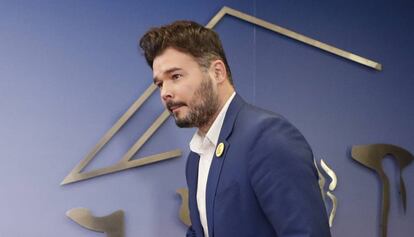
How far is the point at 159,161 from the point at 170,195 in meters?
0.11

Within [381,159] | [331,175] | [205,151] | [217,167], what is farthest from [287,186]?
[381,159]

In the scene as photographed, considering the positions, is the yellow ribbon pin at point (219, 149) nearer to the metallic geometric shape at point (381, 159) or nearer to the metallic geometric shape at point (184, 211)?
the metallic geometric shape at point (184, 211)

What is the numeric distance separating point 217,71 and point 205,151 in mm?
173

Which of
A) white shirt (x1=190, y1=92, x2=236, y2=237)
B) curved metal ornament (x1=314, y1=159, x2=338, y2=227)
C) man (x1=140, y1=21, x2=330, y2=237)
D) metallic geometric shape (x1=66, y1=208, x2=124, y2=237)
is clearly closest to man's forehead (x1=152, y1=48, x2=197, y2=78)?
man (x1=140, y1=21, x2=330, y2=237)

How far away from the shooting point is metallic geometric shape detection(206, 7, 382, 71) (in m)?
1.42

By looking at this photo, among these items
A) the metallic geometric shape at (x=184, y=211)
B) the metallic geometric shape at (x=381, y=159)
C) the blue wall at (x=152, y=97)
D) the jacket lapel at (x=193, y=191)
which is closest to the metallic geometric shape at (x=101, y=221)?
the blue wall at (x=152, y=97)

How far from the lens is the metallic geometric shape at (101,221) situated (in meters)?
1.29

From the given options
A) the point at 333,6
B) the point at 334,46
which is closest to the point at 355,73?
the point at 334,46

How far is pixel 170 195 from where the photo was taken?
1.37m

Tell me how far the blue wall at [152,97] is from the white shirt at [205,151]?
0.45 meters

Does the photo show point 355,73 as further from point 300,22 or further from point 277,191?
point 277,191

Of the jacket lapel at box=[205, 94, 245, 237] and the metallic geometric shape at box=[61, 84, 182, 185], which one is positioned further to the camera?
the metallic geometric shape at box=[61, 84, 182, 185]

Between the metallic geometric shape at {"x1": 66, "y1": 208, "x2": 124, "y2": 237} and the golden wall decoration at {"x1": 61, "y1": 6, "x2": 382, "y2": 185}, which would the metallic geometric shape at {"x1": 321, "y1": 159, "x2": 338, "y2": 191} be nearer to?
the golden wall decoration at {"x1": 61, "y1": 6, "x2": 382, "y2": 185}

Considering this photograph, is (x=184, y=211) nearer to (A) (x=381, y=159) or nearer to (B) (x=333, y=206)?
(B) (x=333, y=206)
